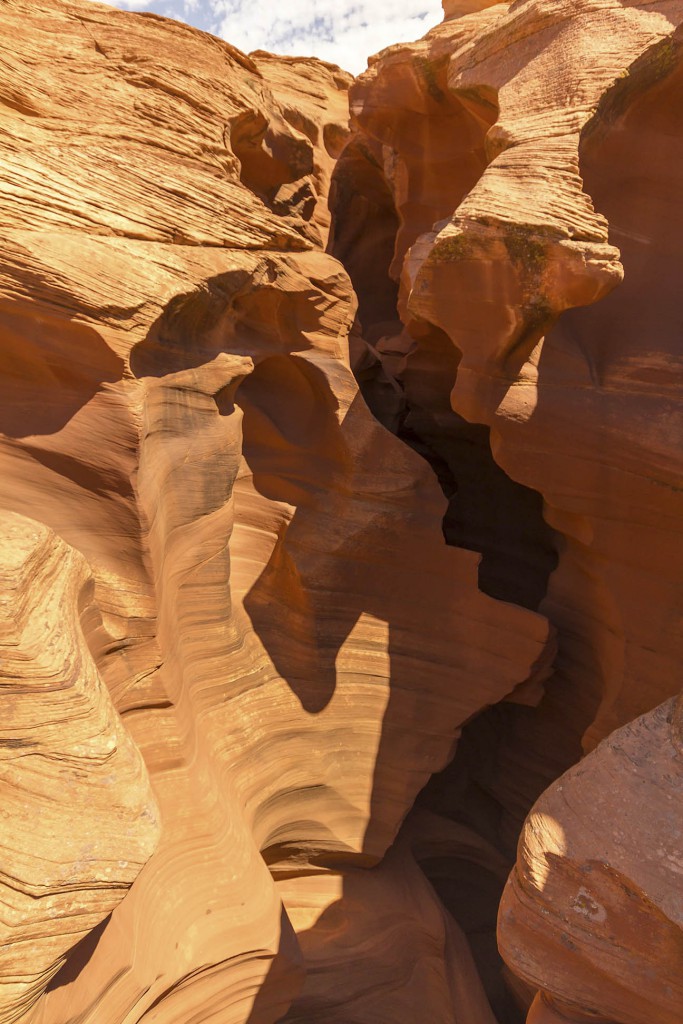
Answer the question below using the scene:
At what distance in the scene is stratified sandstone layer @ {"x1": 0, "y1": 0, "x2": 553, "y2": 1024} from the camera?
3.39 meters

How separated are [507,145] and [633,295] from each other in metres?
1.39

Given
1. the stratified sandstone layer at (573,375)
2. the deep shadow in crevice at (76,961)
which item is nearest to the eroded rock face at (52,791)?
the deep shadow in crevice at (76,961)

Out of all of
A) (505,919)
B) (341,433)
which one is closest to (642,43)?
(341,433)

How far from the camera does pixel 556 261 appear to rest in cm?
382

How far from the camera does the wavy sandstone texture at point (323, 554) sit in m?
2.88

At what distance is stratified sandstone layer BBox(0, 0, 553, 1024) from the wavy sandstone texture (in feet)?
0.08

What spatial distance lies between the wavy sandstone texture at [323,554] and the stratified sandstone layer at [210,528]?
2 centimetres

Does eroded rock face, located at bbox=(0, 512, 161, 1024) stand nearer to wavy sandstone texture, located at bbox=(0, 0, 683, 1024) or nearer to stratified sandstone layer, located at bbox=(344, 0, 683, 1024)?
wavy sandstone texture, located at bbox=(0, 0, 683, 1024)

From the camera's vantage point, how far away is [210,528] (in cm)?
434

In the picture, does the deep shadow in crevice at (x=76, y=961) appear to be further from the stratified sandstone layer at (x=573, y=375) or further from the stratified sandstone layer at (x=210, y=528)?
the stratified sandstone layer at (x=573, y=375)

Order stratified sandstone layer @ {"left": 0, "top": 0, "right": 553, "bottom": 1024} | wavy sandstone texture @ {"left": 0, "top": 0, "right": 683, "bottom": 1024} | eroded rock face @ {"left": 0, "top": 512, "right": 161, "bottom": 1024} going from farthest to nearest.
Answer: stratified sandstone layer @ {"left": 0, "top": 0, "right": 553, "bottom": 1024} → wavy sandstone texture @ {"left": 0, "top": 0, "right": 683, "bottom": 1024} → eroded rock face @ {"left": 0, "top": 512, "right": 161, "bottom": 1024}

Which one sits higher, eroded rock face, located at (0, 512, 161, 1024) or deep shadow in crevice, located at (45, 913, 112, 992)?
eroded rock face, located at (0, 512, 161, 1024)

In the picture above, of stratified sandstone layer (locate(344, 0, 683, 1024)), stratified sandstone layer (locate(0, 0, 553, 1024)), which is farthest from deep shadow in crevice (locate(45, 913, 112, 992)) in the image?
stratified sandstone layer (locate(344, 0, 683, 1024))

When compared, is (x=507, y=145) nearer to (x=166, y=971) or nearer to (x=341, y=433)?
(x=341, y=433)
